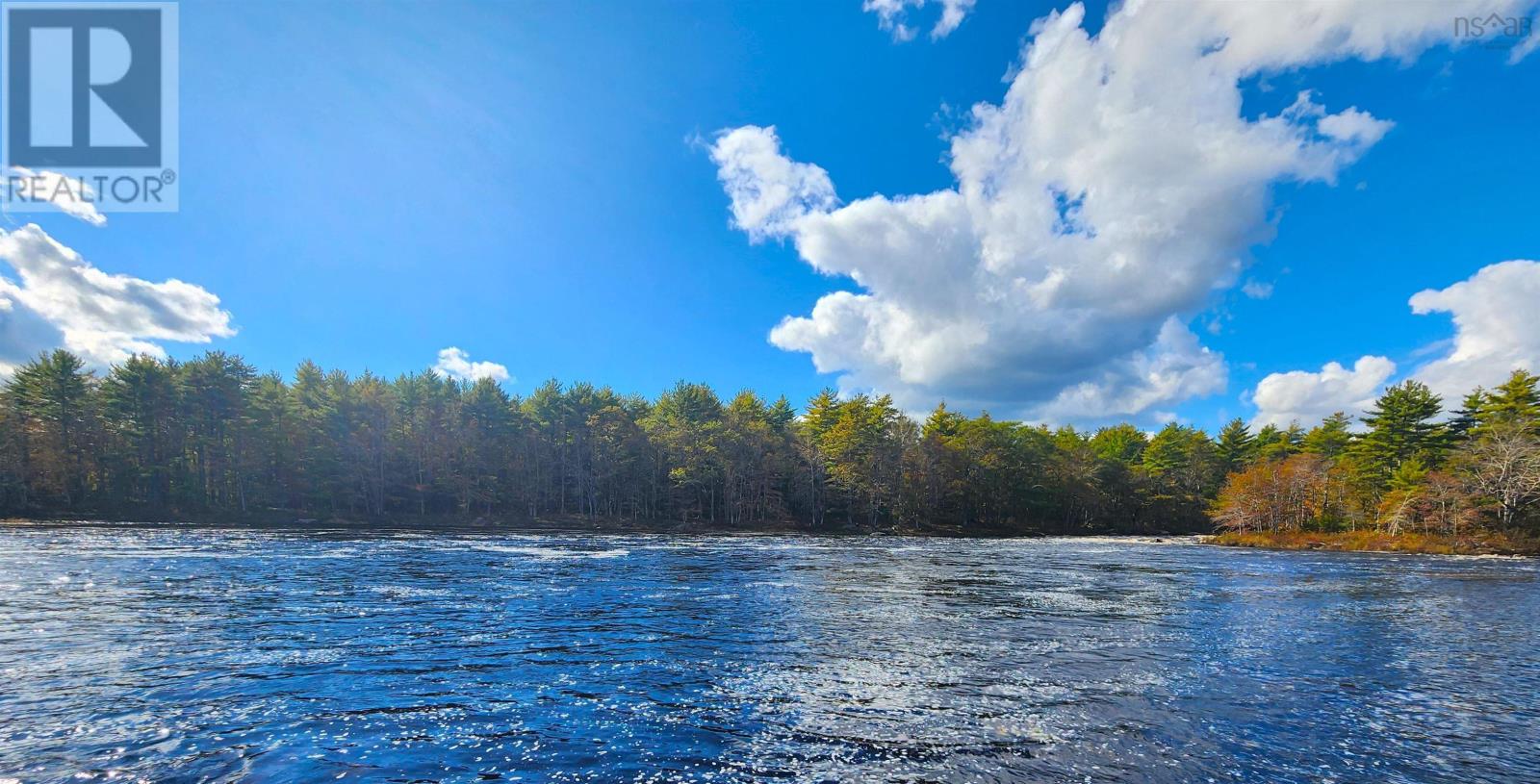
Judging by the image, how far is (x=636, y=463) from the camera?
282 feet

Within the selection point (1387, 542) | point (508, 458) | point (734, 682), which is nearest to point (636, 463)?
point (508, 458)

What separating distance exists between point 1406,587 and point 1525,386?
62908 millimetres

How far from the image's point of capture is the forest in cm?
6656

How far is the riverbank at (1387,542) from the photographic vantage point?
52.9 m

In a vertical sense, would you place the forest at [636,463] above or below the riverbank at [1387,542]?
above

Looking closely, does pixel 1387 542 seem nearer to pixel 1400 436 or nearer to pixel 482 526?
pixel 1400 436

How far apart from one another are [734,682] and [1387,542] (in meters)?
77.7

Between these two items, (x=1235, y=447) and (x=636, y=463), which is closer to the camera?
(x=636, y=463)

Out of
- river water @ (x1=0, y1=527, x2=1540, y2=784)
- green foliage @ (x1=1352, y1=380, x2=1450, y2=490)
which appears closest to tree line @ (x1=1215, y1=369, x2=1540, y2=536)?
green foliage @ (x1=1352, y1=380, x2=1450, y2=490)

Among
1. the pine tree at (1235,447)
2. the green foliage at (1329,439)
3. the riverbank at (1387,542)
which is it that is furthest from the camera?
the pine tree at (1235,447)

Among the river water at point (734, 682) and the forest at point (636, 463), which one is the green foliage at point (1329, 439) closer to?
the forest at point (636, 463)

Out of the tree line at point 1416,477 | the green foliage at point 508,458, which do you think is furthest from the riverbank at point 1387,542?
the green foliage at point 508,458

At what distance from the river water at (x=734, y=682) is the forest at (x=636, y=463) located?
5678cm

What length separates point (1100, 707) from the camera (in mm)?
10852
